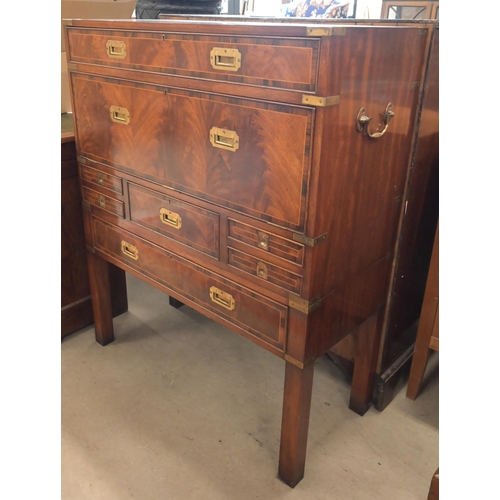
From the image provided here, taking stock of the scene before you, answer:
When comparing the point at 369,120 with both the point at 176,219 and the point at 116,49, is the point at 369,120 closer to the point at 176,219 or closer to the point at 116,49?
the point at 176,219

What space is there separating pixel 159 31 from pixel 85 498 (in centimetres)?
128

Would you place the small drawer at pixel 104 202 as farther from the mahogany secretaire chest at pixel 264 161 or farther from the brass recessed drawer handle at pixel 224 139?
the brass recessed drawer handle at pixel 224 139

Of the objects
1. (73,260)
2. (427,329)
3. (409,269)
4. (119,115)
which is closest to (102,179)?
(119,115)

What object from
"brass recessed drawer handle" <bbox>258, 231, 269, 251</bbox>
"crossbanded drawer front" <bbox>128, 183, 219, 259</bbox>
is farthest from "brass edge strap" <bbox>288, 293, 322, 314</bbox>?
"crossbanded drawer front" <bbox>128, 183, 219, 259</bbox>

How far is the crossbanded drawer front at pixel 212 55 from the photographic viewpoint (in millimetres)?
960

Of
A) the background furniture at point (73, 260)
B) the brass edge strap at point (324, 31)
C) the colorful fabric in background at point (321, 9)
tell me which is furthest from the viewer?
the colorful fabric in background at point (321, 9)

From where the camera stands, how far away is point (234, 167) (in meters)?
1.17

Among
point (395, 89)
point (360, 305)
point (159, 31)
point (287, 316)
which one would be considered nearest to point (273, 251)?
point (287, 316)

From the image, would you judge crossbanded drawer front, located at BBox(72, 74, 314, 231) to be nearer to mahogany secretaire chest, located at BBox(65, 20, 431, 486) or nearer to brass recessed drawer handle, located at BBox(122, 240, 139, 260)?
mahogany secretaire chest, located at BBox(65, 20, 431, 486)

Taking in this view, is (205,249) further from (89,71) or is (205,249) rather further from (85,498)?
(85,498)

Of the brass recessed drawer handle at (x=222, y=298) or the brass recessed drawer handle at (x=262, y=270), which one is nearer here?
the brass recessed drawer handle at (x=262, y=270)

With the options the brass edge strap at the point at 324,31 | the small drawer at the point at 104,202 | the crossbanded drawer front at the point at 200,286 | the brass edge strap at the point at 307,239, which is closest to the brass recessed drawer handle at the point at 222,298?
the crossbanded drawer front at the point at 200,286

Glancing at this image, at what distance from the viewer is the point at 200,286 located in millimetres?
1413

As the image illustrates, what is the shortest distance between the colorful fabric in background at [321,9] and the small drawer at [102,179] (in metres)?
1.13
